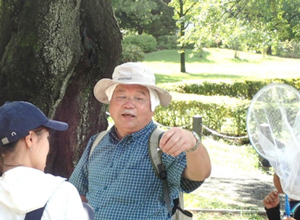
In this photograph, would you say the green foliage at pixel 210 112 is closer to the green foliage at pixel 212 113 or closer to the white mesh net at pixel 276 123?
the green foliage at pixel 212 113

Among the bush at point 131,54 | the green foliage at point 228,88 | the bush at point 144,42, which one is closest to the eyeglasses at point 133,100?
the green foliage at point 228,88

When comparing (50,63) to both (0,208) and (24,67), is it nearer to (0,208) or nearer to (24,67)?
(24,67)

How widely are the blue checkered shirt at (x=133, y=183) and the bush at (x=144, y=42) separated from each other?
1225 inches

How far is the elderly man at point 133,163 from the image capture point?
2.39 metres

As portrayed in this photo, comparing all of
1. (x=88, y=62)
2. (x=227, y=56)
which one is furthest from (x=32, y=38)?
(x=227, y=56)

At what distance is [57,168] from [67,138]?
30 cm

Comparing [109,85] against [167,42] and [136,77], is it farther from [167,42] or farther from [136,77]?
[167,42]

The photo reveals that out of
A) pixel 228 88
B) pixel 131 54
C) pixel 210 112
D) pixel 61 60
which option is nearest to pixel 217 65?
pixel 131 54

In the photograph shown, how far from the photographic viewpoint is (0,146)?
1.89 metres

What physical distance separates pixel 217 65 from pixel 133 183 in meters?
31.7

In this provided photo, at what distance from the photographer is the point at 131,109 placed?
2.56m

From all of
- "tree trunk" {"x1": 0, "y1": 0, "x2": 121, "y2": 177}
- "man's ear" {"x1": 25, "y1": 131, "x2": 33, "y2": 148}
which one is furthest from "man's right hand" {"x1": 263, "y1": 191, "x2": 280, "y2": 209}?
"man's ear" {"x1": 25, "y1": 131, "x2": 33, "y2": 148}

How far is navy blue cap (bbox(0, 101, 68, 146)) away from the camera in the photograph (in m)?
1.89

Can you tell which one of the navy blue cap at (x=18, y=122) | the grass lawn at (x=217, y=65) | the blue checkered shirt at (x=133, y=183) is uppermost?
the navy blue cap at (x=18, y=122)
